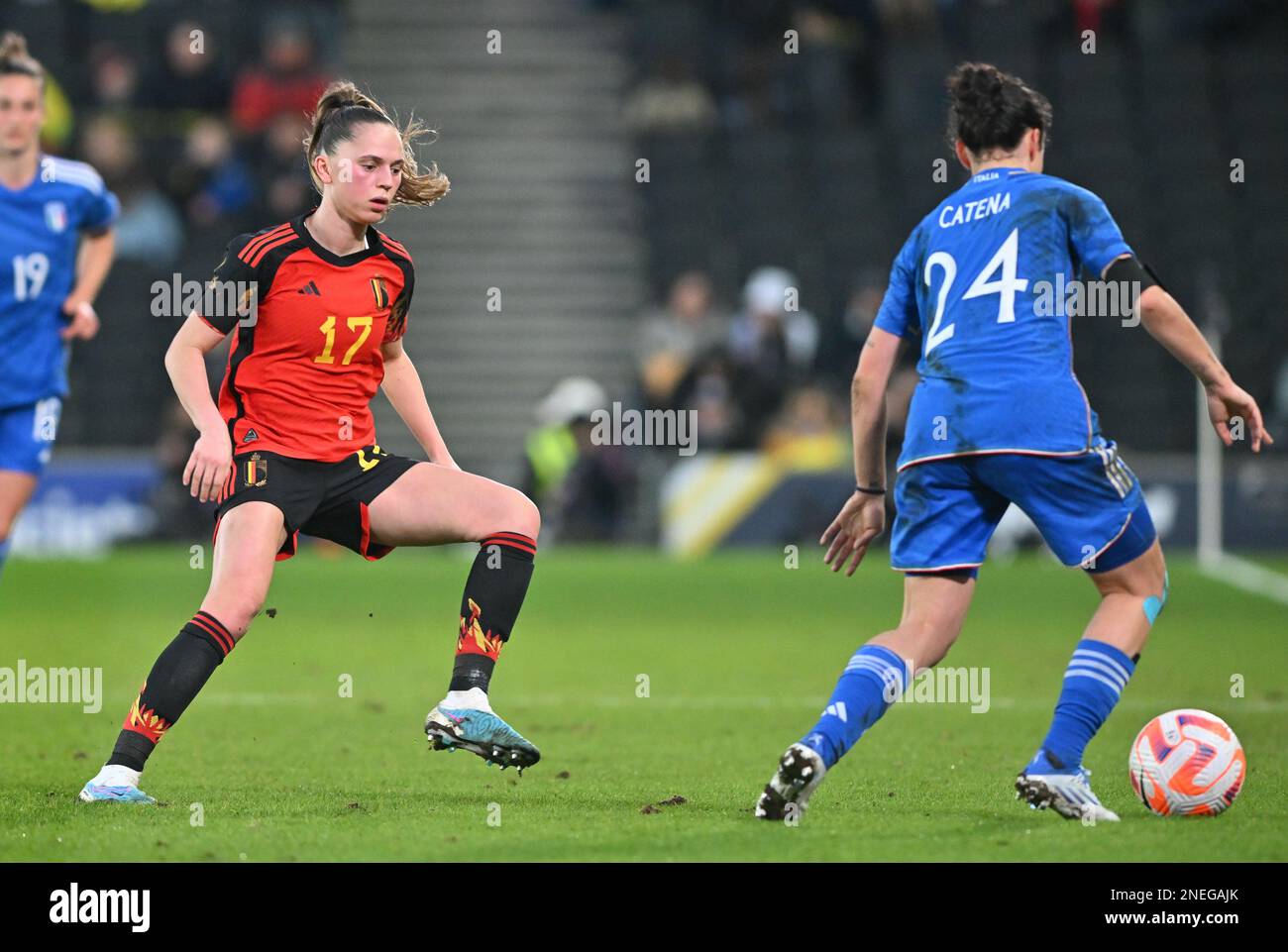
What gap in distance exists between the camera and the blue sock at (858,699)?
5332mm

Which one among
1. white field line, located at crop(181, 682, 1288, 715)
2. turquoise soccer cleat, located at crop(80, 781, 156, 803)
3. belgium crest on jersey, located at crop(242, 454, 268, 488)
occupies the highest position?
belgium crest on jersey, located at crop(242, 454, 268, 488)

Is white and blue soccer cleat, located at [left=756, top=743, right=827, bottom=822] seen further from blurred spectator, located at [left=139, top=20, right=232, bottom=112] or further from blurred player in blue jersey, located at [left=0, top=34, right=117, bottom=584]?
blurred spectator, located at [left=139, top=20, right=232, bottom=112]

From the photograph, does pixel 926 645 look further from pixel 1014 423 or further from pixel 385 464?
pixel 385 464

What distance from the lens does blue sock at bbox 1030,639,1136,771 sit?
5.48 meters

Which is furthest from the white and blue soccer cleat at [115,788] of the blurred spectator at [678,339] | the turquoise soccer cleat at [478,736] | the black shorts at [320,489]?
the blurred spectator at [678,339]

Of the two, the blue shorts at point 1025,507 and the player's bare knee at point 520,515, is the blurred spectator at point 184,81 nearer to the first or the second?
the player's bare knee at point 520,515

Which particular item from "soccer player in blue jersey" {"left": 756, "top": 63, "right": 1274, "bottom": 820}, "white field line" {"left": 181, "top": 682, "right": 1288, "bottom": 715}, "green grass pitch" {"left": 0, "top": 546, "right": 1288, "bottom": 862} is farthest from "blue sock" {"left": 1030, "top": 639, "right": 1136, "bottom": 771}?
"white field line" {"left": 181, "top": 682, "right": 1288, "bottom": 715}

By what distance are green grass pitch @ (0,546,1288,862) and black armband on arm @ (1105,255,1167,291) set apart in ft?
4.89

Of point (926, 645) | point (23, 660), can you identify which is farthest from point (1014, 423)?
point (23, 660)

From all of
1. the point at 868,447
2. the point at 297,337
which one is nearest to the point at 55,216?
the point at 297,337

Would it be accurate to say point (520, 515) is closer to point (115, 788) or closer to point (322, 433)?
point (322, 433)

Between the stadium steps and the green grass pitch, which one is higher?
the stadium steps

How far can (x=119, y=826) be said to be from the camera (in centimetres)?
524

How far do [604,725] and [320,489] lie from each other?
2.47 metres
